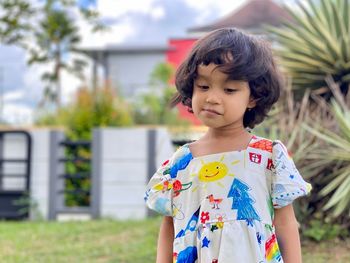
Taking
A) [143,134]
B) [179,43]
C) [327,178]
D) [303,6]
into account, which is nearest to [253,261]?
[327,178]

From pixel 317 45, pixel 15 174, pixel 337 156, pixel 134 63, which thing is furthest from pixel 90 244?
pixel 134 63

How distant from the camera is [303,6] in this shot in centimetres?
734

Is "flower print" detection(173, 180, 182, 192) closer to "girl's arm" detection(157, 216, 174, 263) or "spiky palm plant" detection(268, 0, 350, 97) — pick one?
"girl's arm" detection(157, 216, 174, 263)

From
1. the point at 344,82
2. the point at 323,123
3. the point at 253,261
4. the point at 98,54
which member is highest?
the point at 98,54

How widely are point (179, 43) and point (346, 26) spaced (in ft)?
92.1

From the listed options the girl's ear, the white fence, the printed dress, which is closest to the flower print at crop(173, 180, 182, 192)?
the printed dress

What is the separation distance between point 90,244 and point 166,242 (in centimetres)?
399

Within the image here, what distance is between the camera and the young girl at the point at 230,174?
244 cm

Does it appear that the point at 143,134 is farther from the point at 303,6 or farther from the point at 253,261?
the point at 253,261

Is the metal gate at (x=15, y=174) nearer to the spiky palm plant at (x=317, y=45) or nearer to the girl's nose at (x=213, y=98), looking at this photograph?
the spiky palm plant at (x=317, y=45)

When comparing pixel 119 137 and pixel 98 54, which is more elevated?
pixel 98 54

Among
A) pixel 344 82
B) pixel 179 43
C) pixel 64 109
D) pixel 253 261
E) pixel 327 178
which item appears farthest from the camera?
pixel 179 43

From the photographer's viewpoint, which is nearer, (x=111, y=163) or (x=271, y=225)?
(x=271, y=225)

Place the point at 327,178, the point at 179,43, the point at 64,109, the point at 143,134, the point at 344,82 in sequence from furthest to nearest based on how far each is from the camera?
1. the point at 179,43
2. the point at 64,109
3. the point at 143,134
4. the point at 344,82
5. the point at 327,178
